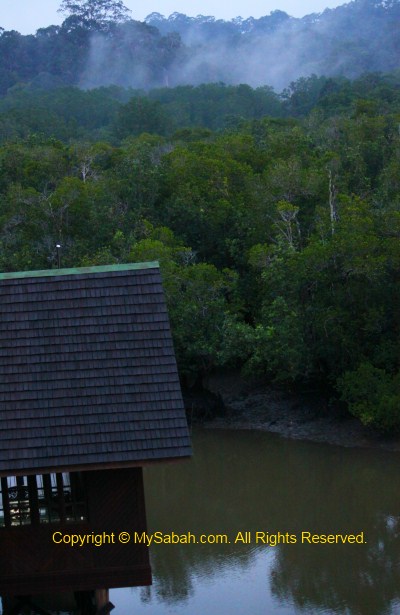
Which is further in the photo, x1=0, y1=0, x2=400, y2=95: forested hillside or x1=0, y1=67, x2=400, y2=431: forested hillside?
x1=0, y1=0, x2=400, y2=95: forested hillside

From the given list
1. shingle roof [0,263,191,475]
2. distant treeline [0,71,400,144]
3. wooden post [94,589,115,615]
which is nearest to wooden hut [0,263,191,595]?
shingle roof [0,263,191,475]

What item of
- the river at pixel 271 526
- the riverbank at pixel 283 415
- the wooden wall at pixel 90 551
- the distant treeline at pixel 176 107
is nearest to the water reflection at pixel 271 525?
the river at pixel 271 526

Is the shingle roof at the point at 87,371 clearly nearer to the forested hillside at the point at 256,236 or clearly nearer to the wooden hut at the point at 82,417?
the wooden hut at the point at 82,417

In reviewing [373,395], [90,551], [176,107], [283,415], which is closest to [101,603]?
[90,551]

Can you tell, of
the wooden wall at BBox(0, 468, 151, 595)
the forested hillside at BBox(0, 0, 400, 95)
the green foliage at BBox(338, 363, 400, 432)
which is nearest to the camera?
the wooden wall at BBox(0, 468, 151, 595)

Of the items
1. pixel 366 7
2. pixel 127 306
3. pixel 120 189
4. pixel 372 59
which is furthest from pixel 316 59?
pixel 127 306

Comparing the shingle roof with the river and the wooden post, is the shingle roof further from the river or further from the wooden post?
the river

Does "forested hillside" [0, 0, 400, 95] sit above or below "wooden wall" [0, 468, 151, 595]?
above

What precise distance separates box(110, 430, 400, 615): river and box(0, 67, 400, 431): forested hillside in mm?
1602

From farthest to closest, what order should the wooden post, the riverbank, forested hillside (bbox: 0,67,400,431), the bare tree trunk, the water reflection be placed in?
the bare tree trunk, forested hillside (bbox: 0,67,400,431), the riverbank, the water reflection, the wooden post

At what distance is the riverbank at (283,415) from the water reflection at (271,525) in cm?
47

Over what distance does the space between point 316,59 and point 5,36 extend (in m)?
26.6

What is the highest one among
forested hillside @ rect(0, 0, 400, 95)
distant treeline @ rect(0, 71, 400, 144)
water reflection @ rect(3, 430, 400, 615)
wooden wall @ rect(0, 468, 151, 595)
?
forested hillside @ rect(0, 0, 400, 95)

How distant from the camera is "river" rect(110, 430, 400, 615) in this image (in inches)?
473
